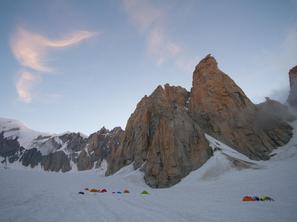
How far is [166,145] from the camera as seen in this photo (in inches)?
2645

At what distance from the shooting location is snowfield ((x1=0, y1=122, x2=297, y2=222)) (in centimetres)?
1873

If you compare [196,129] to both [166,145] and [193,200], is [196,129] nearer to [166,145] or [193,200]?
[166,145]

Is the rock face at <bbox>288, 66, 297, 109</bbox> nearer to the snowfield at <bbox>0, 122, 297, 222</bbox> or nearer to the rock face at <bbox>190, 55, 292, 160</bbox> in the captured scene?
the rock face at <bbox>190, 55, 292, 160</bbox>

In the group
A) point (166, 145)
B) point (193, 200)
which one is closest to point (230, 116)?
point (166, 145)

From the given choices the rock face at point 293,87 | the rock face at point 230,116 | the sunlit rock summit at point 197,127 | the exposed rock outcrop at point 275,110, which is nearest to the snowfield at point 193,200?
the sunlit rock summit at point 197,127

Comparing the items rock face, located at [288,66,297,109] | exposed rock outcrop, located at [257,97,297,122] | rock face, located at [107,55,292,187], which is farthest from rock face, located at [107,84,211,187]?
rock face, located at [288,66,297,109]

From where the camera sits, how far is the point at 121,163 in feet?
322

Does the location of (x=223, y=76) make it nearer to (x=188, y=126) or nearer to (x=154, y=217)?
(x=188, y=126)

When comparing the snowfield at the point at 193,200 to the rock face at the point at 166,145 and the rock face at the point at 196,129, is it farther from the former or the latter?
the rock face at the point at 196,129

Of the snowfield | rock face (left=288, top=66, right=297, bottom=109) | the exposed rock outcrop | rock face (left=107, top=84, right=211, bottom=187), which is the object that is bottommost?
the snowfield

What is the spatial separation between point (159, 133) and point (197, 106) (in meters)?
24.2

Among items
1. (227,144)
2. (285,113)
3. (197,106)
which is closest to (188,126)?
(227,144)

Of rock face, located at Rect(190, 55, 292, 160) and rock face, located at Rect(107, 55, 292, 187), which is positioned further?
rock face, located at Rect(190, 55, 292, 160)

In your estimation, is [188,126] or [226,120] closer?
[188,126]
